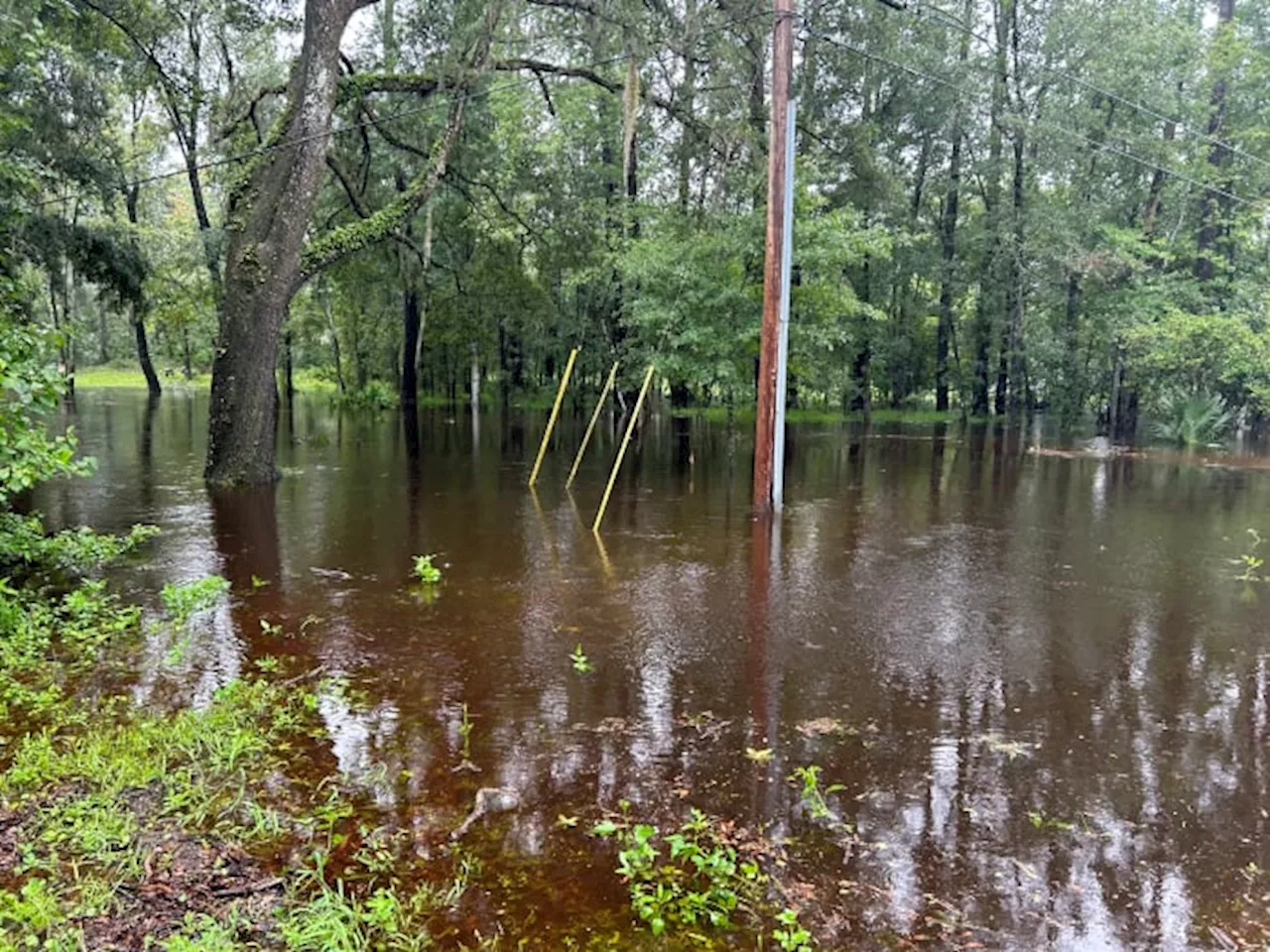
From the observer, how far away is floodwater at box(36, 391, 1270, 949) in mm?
2859

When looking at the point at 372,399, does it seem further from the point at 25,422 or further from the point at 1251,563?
the point at 1251,563

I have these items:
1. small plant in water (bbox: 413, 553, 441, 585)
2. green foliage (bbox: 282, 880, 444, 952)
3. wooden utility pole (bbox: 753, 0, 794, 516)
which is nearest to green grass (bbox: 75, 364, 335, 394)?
wooden utility pole (bbox: 753, 0, 794, 516)

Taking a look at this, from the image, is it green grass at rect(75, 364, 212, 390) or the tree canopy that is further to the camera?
green grass at rect(75, 364, 212, 390)

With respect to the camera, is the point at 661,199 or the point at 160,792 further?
the point at 661,199

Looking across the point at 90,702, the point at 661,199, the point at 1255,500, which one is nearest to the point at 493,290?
the point at 661,199

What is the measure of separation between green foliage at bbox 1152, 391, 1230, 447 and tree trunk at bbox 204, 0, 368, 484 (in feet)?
57.5

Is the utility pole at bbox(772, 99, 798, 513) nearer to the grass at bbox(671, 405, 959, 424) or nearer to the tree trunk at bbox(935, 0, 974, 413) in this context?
the grass at bbox(671, 405, 959, 424)

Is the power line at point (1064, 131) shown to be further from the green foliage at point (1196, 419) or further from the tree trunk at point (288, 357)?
the tree trunk at point (288, 357)

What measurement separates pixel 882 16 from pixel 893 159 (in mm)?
5949

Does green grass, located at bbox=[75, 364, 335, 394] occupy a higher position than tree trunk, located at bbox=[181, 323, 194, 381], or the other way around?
tree trunk, located at bbox=[181, 323, 194, 381]

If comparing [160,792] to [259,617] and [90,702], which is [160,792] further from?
[259,617]

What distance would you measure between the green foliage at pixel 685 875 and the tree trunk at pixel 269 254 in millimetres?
9079

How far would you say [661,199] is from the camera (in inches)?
840

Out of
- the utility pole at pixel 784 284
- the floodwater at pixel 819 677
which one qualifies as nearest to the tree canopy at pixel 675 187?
the utility pole at pixel 784 284
